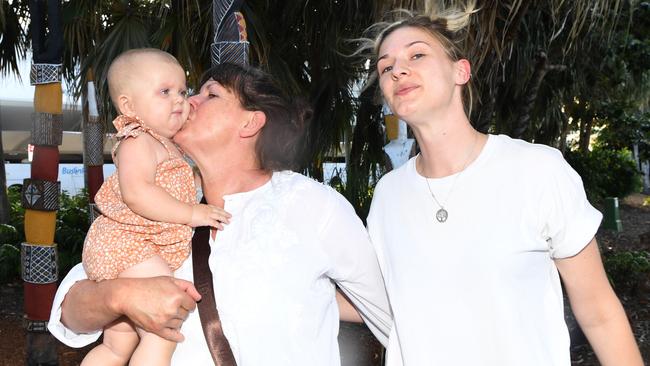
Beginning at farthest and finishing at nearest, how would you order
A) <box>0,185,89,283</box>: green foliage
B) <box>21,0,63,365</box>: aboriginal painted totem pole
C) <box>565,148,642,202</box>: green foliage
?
<box>565,148,642,202</box>: green foliage
<box>0,185,89,283</box>: green foliage
<box>21,0,63,365</box>: aboriginal painted totem pole

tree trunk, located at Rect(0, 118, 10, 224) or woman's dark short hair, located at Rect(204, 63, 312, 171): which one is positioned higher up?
woman's dark short hair, located at Rect(204, 63, 312, 171)

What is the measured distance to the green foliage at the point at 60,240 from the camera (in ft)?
28.3

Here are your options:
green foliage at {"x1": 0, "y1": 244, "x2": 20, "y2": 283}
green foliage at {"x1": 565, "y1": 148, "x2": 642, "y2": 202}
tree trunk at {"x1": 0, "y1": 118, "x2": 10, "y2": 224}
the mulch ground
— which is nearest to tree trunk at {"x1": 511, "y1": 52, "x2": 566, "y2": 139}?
the mulch ground

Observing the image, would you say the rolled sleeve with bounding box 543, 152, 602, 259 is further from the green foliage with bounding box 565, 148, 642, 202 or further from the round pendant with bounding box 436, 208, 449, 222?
the green foliage with bounding box 565, 148, 642, 202

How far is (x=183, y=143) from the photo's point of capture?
1922 millimetres

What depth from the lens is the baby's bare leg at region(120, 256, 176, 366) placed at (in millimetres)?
1727

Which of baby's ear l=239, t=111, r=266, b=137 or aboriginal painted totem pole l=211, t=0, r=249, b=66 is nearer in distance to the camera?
baby's ear l=239, t=111, r=266, b=137

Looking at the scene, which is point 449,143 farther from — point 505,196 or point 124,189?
point 124,189

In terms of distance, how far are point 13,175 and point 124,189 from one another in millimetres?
19403

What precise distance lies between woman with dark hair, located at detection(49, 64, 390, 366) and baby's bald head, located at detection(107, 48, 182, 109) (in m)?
0.16

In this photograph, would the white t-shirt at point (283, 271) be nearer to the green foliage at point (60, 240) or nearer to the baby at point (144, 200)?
the baby at point (144, 200)

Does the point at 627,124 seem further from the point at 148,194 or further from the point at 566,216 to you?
the point at 148,194

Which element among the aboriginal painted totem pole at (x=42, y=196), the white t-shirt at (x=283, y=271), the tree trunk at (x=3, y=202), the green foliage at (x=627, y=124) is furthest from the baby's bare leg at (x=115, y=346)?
the green foliage at (x=627, y=124)

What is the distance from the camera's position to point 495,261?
5.51ft
